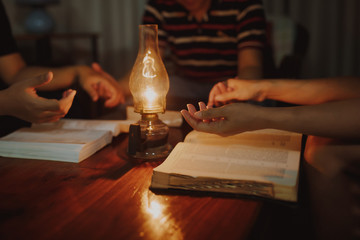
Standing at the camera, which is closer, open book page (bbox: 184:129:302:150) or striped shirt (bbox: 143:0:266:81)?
open book page (bbox: 184:129:302:150)

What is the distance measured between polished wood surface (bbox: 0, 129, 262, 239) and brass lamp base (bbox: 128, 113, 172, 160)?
0.07 m

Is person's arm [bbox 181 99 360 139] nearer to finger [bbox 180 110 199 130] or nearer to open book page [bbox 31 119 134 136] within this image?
finger [bbox 180 110 199 130]

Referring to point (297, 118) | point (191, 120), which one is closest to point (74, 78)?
point (191, 120)

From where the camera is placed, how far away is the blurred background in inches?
107

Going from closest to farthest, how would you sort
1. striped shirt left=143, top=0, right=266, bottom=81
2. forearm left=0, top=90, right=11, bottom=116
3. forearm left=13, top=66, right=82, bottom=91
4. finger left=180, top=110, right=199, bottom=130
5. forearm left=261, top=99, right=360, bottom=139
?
forearm left=261, top=99, right=360, bottom=139 → finger left=180, top=110, right=199, bottom=130 → forearm left=0, top=90, right=11, bottom=116 → forearm left=13, top=66, right=82, bottom=91 → striped shirt left=143, top=0, right=266, bottom=81

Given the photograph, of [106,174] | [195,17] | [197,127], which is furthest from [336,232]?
[195,17]

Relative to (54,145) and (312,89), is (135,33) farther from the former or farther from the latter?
(54,145)

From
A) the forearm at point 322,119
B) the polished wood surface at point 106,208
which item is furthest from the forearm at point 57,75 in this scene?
the forearm at point 322,119

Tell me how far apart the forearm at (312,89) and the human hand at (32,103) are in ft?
2.20

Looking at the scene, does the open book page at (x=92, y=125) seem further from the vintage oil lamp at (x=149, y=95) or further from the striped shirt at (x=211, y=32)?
the striped shirt at (x=211, y=32)

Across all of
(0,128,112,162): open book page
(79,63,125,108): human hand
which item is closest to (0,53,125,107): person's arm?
(79,63,125,108): human hand

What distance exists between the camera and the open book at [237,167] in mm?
644

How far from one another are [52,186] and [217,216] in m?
0.37

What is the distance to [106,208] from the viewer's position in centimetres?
63
